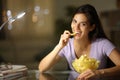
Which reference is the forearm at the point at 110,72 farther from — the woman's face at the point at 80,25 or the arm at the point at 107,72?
the woman's face at the point at 80,25

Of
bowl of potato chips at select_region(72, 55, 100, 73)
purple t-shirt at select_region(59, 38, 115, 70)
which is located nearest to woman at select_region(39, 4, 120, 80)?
purple t-shirt at select_region(59, 38, 115, 70)

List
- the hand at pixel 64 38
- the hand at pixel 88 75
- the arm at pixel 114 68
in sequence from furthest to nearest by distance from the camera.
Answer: the hand at pixel 64 38 < the arm at pixel 114 68 < the hand at pixel 88 75

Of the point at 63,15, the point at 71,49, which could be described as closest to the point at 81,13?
the point at 71,49

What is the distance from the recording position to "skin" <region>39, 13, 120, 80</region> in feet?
5.44

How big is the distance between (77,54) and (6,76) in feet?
1.82

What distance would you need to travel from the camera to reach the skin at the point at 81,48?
166 cm

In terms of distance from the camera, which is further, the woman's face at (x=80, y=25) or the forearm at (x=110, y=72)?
the woman's face at (x=80, y=25)

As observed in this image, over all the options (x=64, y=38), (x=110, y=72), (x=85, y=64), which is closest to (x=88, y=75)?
(x=85, y=64)

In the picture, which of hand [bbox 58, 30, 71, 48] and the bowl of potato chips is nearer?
the bowl of potato chips

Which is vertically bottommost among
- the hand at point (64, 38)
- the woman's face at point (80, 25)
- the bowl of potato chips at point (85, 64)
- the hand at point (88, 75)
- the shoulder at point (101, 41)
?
the hand at point (88, 75)

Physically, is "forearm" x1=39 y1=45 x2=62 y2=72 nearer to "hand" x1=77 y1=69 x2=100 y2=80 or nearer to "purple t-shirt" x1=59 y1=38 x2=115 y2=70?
"purple t-shirt" x1=59 y1=38 x2=115 y2=70

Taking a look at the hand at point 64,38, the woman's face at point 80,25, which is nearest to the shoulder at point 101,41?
the woman's face at point 80,25

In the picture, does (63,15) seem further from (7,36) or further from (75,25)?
(75,25)

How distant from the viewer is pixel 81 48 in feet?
6.55
